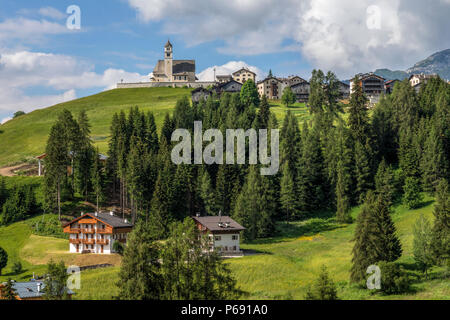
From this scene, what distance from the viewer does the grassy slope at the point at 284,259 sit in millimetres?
48487

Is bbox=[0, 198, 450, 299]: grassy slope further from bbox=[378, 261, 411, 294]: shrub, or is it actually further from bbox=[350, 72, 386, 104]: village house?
bbox=[350, 72, 386, 104]: village house

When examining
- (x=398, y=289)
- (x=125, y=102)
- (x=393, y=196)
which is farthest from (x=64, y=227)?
(x=125, y=102)

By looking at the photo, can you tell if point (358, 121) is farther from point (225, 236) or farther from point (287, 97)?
point (287, 97)

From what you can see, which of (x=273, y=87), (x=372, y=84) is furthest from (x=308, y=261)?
(x=273, y=87)

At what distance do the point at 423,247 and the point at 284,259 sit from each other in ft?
62.7

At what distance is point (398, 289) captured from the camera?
4612 centimetres

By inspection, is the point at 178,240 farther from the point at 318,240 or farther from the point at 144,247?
the point at 318,240

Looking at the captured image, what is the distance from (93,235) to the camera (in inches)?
2968

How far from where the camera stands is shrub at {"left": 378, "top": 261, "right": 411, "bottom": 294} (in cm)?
4594

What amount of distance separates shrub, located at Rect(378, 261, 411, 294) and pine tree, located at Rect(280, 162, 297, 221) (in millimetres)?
43339

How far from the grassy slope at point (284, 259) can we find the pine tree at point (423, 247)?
5.50ft

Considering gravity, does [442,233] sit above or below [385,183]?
below
